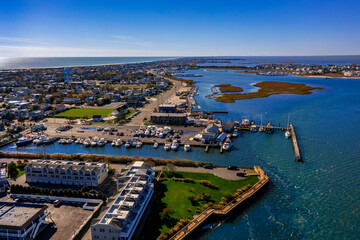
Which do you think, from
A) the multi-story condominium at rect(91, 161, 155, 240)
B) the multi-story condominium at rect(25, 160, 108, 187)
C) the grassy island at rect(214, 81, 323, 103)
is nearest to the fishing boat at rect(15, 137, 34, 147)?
the multi-story condominium at rect(25, 160, 108, 187)

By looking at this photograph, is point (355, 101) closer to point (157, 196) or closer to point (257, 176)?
point (257, 176)

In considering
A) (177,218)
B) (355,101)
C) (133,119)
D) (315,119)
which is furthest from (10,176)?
(355,101)

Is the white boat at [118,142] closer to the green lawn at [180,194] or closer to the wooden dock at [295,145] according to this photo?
the green lawn at [180,194]

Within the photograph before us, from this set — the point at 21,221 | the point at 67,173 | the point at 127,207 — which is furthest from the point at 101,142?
the point at 127,207

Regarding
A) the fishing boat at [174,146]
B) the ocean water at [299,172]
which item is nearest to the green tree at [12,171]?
the ocean water at [299,172]

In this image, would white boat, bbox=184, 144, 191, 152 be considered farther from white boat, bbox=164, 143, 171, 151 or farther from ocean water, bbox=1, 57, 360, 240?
white boat, bbox=164, 143, 171, 151
